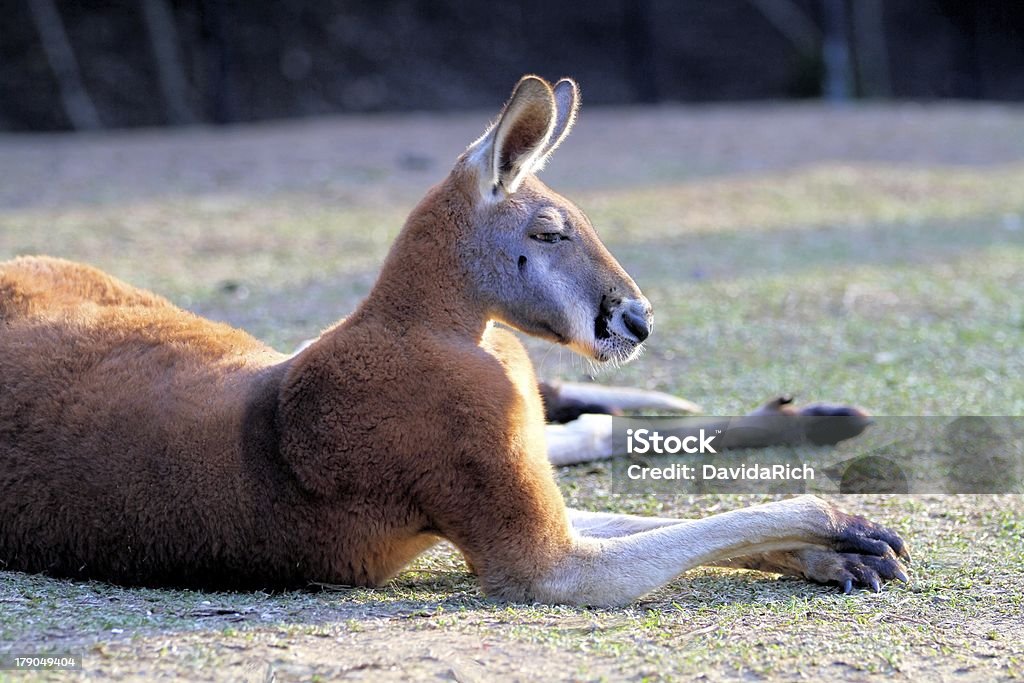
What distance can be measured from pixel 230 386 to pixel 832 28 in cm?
1306

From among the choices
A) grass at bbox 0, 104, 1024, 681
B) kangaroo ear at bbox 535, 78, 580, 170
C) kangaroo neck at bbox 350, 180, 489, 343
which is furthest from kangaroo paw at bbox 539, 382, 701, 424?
kangaroo neck at bbox 350, 180, 489, 343

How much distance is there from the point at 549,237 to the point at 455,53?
1312 cm

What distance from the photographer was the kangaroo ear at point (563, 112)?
398 centimetres

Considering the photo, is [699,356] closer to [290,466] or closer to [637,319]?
[637,319]

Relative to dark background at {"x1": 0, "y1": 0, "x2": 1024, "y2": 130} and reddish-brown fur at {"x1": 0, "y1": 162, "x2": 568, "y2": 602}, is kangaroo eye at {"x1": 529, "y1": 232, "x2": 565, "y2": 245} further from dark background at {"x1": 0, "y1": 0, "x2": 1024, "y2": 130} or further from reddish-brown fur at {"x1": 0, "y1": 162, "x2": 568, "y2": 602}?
dark background at {"x1": 0, "y1": 0, "x2": 1024, "y2": 130}

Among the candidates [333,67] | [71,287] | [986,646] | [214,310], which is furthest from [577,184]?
[986,646]

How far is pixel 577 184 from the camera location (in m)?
11.0

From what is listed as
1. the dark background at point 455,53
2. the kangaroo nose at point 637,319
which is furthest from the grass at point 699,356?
the dark background at point 455,53

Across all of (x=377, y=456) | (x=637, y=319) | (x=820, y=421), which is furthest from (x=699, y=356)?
(x=377, y=456)

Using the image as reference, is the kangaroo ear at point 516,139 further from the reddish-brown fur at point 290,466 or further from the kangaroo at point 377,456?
the reddish-brown fur at point 290,466

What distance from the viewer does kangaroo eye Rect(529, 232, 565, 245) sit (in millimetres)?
3799

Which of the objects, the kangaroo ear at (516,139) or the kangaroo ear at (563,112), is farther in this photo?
the kangaroo ear at (563,112)

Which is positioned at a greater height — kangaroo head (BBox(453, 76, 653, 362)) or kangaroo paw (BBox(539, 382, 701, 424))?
kangaroo head (BBox(453, 76, 653, 362))

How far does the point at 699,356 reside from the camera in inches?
248
